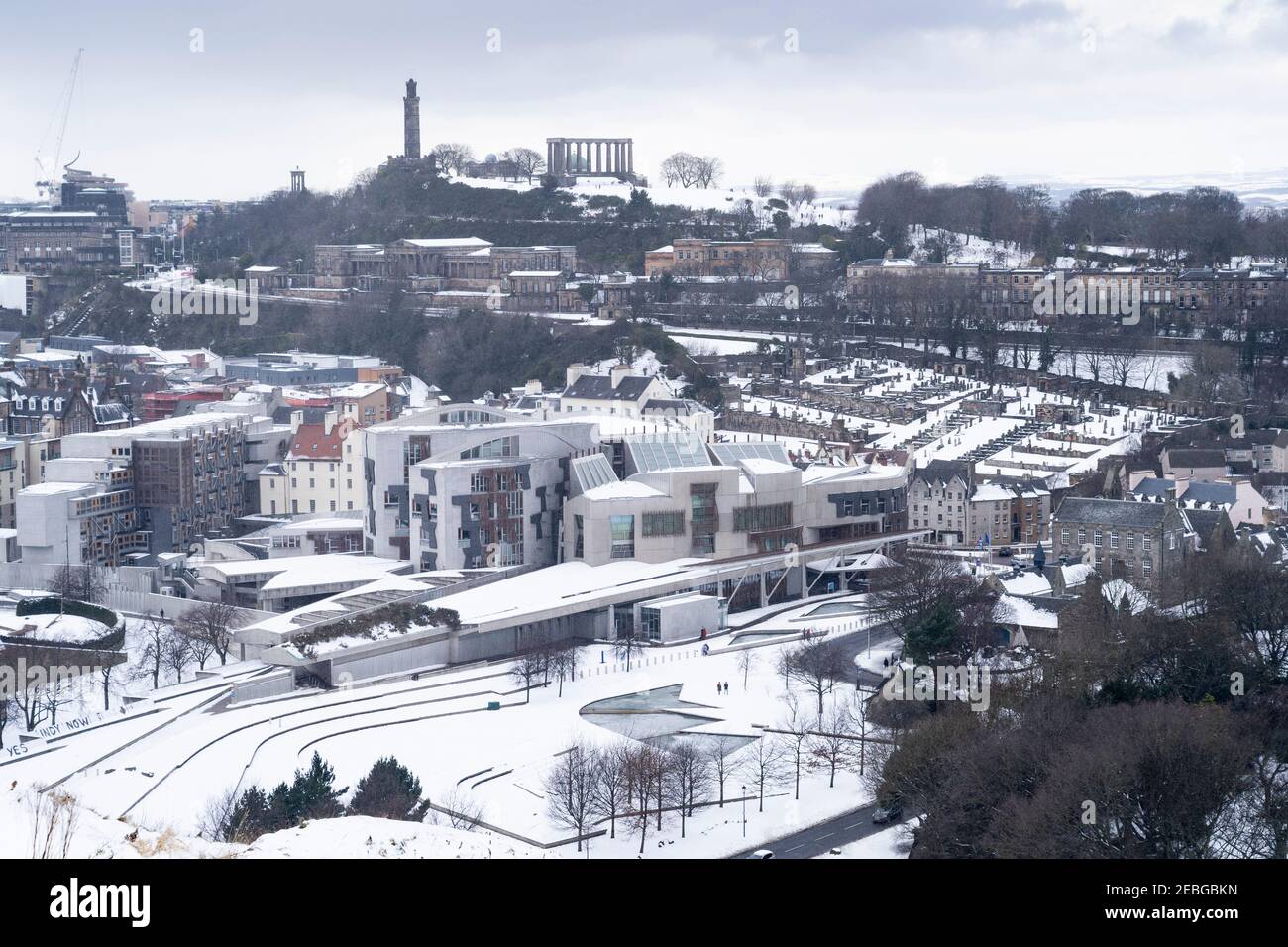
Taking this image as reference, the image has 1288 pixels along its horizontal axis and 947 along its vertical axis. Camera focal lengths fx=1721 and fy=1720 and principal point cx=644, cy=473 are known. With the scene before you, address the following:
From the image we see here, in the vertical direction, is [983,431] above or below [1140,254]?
below

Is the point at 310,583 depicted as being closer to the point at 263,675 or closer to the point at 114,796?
the point at 263,675

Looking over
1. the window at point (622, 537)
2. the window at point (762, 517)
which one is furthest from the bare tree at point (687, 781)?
the window at point (762, 517)

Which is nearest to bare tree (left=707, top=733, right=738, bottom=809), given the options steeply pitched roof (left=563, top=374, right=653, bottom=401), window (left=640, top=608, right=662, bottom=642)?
window (left=640, top=608, right=662, bottom=642)

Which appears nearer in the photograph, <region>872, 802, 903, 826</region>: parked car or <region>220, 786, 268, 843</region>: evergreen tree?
<region>220, 786, 268, 843</region>: evergreen tree

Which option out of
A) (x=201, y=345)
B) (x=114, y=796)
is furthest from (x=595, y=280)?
(x=114, y=796)

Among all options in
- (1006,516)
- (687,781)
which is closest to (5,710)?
(687,781)

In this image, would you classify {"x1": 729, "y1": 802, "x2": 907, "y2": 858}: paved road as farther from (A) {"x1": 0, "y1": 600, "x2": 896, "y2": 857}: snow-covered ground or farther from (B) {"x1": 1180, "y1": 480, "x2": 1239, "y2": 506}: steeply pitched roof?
(B) {"x1": 1180, "y1": 480, "x2": 1239, "y2": 506}: steeply pitched roof
